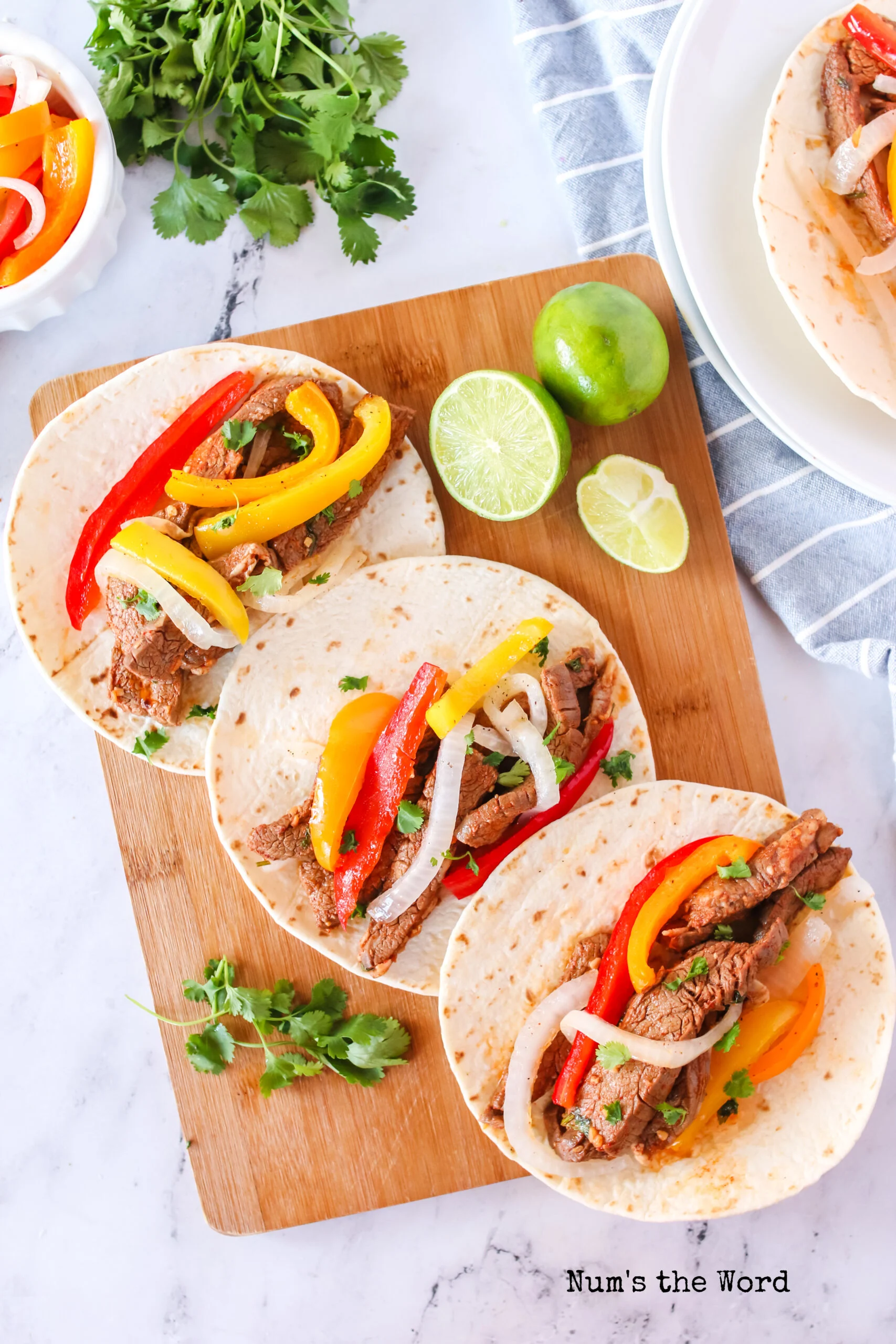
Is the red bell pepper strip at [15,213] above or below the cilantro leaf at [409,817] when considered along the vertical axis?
above

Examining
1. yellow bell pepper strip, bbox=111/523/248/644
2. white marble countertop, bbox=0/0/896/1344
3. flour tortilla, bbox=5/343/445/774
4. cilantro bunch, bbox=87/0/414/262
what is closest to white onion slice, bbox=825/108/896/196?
white marble countertop, bbox=0/0/896/1344

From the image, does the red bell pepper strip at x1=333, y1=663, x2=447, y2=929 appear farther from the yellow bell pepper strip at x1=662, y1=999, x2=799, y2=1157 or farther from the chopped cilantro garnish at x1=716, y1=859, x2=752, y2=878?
the yellow bell pepper strip at x1=662, y1=999, x2=799, y2=1157

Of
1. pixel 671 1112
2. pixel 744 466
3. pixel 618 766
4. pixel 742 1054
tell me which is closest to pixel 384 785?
pixel 618 766

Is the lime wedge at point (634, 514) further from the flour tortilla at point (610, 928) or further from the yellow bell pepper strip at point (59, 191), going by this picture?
the yellow bell pepper strip at point (59, 191)

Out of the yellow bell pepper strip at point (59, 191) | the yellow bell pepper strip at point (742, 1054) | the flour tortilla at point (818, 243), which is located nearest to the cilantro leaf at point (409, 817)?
the yellow bell pepper strip at point (742, 1054)

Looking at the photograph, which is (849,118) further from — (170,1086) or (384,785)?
(170,1086)
